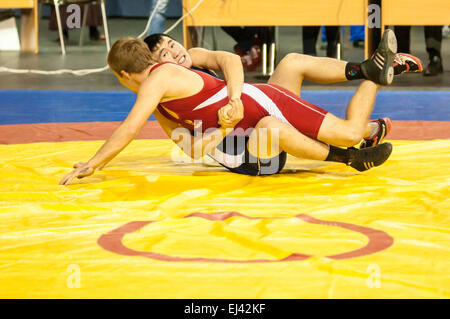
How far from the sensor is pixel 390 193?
2.48 metres

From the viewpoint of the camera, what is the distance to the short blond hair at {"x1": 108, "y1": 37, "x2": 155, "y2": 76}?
8.57 feet

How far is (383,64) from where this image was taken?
2.79 meters

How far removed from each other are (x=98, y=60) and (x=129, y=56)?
5340 mm

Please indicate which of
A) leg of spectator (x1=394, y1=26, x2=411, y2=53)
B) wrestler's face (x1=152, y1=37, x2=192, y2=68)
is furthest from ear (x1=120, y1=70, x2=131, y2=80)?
leg of spectator (x1=394, y1=26, x2=411, y2=53)

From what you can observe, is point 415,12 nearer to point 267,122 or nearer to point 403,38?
point 403,38

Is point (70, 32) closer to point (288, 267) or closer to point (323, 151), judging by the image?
point (323, 151)

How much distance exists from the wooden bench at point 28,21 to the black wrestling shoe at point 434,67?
395cm

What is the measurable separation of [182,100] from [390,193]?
2.75ft

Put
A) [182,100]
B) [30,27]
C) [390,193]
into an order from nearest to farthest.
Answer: [390,193]
[182,100]
[30,27]

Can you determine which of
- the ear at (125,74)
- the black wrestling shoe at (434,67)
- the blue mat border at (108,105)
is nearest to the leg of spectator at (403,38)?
the black wrestling shoe at (434,67)

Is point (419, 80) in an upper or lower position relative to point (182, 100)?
lower

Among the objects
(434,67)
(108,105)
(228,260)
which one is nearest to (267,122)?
(228,260)

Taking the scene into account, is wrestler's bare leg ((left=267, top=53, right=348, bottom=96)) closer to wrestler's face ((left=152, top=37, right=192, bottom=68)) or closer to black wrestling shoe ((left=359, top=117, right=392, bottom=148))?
black wrestling shoe ((left=359, top=117, right=392, bottom=148))

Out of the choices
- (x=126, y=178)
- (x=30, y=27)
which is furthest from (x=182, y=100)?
(x=30, y=27)
